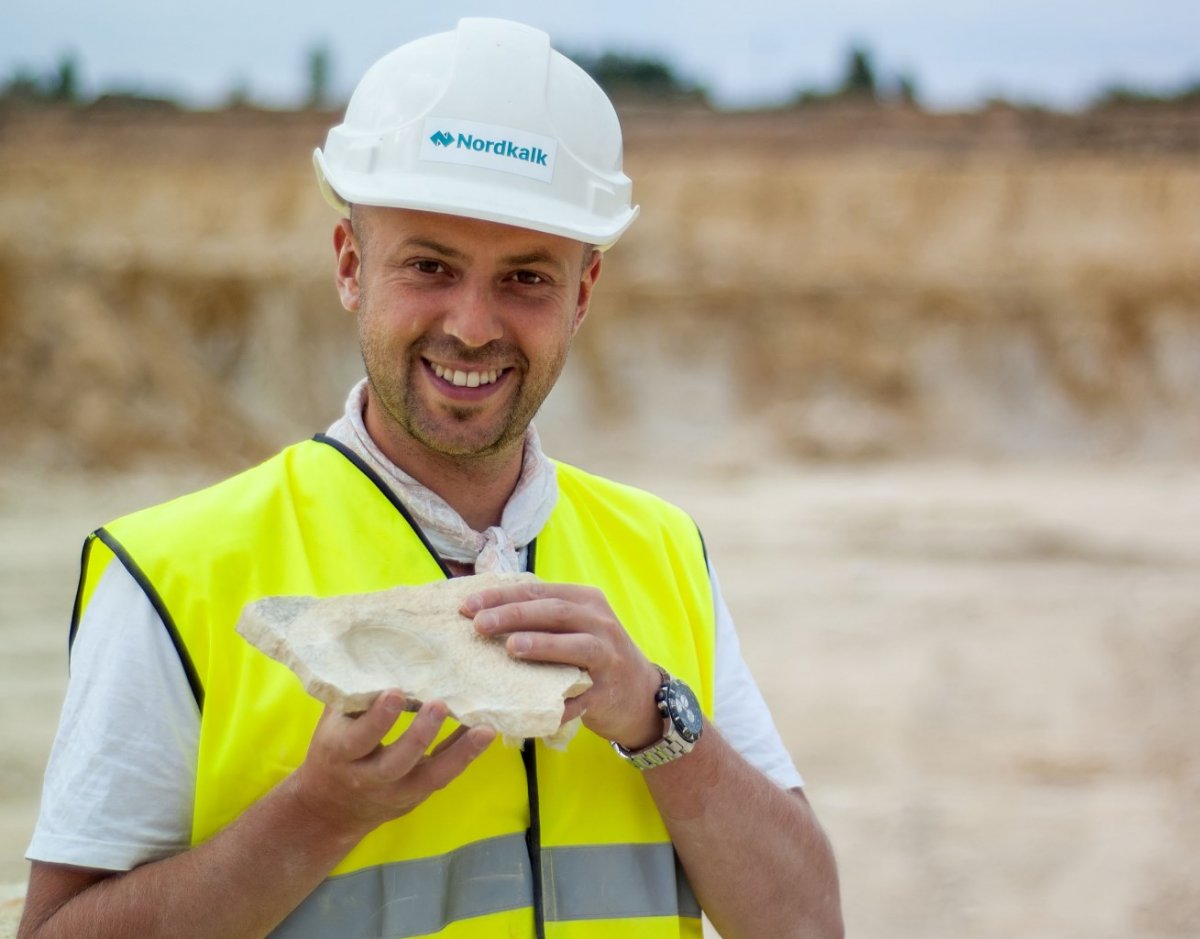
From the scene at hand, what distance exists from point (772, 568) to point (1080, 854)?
573cm

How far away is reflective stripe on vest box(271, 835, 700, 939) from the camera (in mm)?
1687

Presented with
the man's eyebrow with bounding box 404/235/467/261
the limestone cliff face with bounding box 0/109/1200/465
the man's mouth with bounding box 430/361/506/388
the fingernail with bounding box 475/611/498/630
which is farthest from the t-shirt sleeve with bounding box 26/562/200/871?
the limestone cliff face with bounding box 0/109/1200/465

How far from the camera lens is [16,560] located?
11.3 metres

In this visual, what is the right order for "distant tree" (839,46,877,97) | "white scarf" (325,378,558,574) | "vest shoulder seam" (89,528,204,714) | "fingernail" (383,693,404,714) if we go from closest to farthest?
"fingernail" (383,693,404,714) → "vest shoulder seam" (89,528,204,714) → "white scarf" (325,378,558,574) → "distant tree" (839,46,877,97)

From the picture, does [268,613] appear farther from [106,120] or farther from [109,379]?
[106,120]

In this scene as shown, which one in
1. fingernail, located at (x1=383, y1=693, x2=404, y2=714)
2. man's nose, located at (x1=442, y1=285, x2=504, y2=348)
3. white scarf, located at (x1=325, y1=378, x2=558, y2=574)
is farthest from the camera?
white scarf, located at (x1=325, y1=378, x2=558, y2=574)

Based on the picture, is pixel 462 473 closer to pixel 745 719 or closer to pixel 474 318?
pixel 474 318

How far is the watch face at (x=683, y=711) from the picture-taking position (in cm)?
170

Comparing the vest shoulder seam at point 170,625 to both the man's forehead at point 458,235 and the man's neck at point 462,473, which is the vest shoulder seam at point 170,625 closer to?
the man's neck at point 462,473

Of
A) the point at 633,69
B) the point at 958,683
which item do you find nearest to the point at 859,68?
the point at 633,69

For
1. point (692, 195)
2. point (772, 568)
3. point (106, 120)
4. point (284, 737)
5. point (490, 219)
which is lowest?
point (284, 737)

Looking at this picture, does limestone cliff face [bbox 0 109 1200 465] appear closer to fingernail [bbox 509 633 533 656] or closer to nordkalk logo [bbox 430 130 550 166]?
nordkalk logo [bbox 430 130 550 166]

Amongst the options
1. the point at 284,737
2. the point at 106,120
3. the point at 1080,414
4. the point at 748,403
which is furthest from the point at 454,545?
the point at 106,120

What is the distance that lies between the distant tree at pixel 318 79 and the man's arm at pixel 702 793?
69.7 ft
